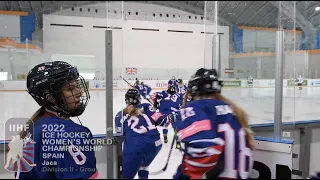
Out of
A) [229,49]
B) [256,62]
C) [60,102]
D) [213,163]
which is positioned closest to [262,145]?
[213,163]

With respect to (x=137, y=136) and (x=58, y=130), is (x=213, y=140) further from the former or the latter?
(x=137, y=136)

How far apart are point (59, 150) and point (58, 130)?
0.06m

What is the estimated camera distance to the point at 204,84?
3.34 feet

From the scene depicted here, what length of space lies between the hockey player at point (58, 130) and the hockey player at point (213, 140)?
0.32 metres

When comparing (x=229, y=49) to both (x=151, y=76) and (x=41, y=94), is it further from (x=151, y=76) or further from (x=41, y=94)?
(x=151, y=76)

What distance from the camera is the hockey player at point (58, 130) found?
0.88m

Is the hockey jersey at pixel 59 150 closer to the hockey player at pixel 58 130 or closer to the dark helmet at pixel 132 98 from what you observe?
the hockey player at pixel 58 130

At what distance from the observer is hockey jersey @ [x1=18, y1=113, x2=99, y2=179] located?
2.85ft

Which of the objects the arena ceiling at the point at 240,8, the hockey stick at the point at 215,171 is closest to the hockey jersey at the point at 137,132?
the arena ceiling at the point at 240,8

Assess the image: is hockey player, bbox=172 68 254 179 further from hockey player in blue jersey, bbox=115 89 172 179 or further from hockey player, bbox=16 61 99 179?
hockey player in blue jersey, bbox=115 89 172 179

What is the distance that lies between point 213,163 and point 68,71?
0.61 metres

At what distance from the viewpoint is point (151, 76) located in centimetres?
972
